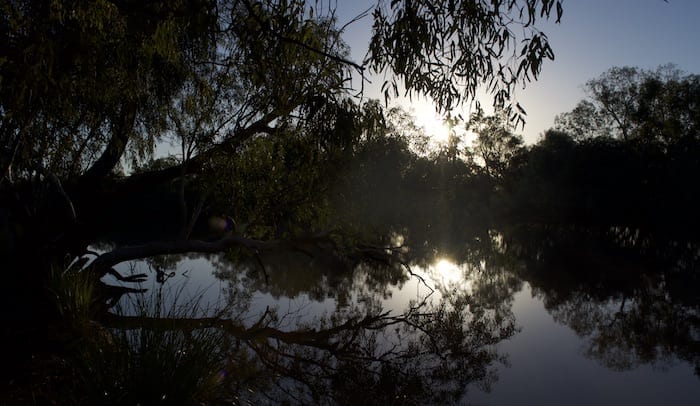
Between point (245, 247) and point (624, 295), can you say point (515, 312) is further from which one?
point (245, 247)

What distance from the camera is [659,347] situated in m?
6.40

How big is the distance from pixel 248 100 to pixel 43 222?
387cm

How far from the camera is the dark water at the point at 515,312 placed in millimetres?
5227

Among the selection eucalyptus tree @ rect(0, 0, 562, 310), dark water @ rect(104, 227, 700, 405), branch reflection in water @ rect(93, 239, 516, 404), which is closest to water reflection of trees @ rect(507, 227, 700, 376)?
dark water @ rect(104, 227, 700, 405)

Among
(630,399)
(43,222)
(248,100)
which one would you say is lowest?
(630,399)

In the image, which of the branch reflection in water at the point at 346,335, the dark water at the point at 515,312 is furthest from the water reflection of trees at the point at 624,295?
the branch reflection in water at the point at 346,335

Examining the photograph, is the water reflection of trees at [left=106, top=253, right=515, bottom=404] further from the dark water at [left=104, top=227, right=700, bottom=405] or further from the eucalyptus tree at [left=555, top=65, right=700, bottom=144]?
the eucalyptus tree at [left=555, top=65, right=700, bottom=144]

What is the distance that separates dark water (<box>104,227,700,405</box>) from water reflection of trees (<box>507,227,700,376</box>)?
0.10 feet

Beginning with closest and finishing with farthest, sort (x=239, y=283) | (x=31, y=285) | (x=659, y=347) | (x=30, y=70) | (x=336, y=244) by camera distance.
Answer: (x=30, y=70)
(x=31, y=285)
(x=659, y=347)
(x=336, y=244)
(x=239, y=283)

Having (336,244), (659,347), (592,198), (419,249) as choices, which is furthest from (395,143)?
(659,347)

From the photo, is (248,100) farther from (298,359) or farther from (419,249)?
(419,249)

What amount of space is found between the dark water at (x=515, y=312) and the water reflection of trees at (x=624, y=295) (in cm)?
3

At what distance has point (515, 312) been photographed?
856cm

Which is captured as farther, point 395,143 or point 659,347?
point 395,143
